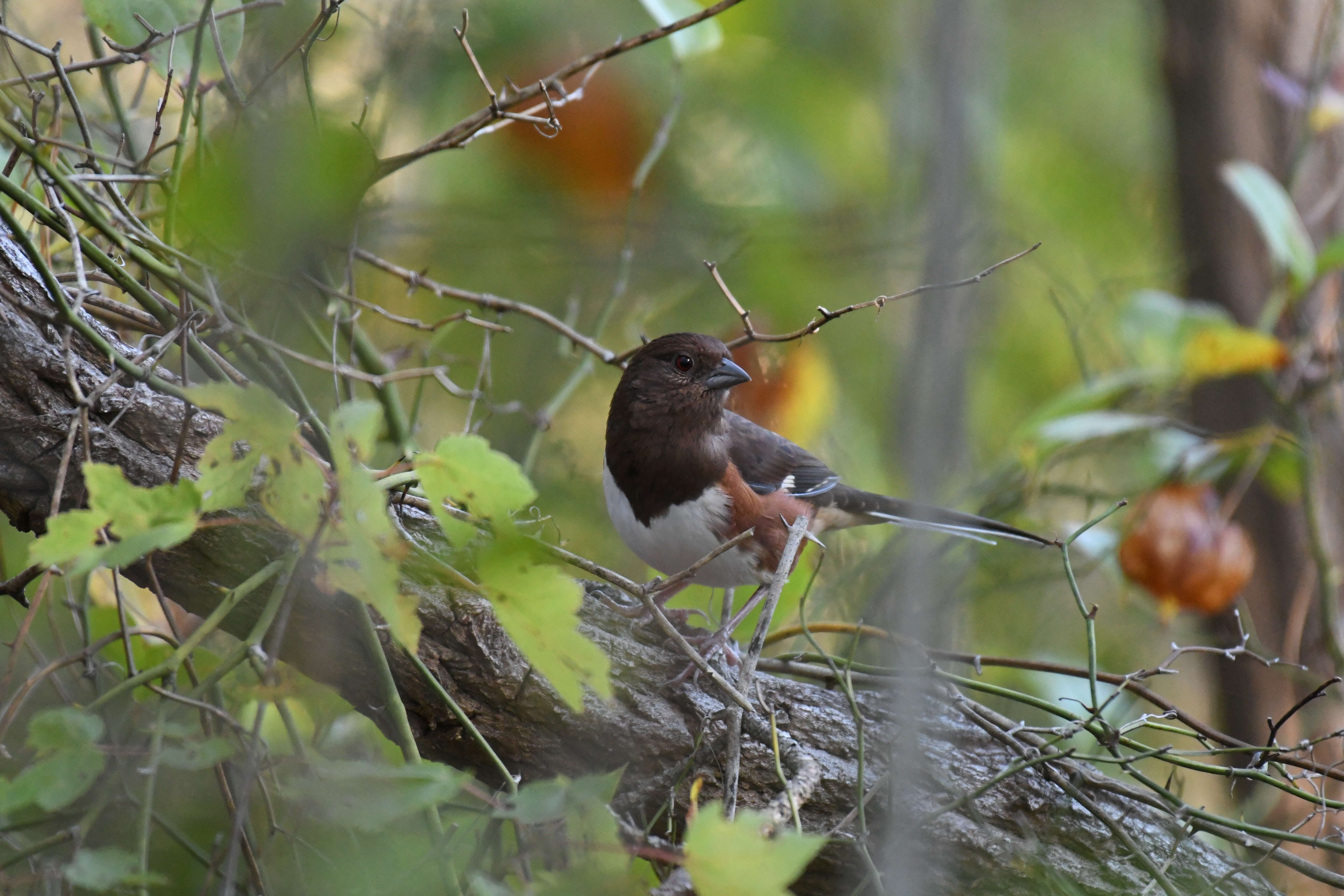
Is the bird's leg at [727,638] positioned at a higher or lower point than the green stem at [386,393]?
lower

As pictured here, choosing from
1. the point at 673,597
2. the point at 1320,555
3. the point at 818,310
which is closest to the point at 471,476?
the point at 818,310

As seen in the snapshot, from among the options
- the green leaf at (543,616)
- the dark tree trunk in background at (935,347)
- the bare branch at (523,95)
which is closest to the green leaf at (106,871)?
the green leaf at (543,616)

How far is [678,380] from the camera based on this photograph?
289 centimetres

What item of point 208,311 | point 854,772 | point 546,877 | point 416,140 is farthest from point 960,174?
point 416,140

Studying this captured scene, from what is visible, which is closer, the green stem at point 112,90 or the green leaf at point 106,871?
the green leaf at point 106,871

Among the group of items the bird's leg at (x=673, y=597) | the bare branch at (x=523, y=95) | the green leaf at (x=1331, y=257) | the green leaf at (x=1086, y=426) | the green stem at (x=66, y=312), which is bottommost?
the bird's leg at (x=673, y=597)

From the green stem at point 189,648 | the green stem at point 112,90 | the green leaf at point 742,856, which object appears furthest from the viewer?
the green stem at point 112,90

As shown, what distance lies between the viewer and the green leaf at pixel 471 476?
1138 mm

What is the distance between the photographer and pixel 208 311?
65.0 inches

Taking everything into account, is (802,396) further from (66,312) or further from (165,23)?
(66,312)

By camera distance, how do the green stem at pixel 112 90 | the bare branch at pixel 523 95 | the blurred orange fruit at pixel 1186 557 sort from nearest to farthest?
1. the bare branch at pixel 523 95
2. the green stem at pixel 112 90
3. the blurred orange fruit at pixel 1186 557

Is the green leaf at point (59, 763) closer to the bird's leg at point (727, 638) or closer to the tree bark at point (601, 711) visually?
the tree bark at point (601, 711)

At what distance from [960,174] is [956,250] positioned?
5cm

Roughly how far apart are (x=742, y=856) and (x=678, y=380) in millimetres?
1986
